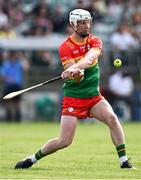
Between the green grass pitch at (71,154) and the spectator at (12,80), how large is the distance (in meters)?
2.11

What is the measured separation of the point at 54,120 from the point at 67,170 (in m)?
16.1

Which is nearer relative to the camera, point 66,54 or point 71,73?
point 71,73

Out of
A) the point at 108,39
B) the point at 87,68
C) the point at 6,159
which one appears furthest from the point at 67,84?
the point at 108,39

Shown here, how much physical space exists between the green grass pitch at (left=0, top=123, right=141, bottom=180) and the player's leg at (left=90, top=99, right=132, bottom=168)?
0.83ft

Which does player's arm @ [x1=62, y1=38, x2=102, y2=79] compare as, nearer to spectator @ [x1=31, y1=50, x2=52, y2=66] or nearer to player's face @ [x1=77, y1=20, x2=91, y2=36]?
player's face @ [x1=77, y1=20, x2=91, y2=36]

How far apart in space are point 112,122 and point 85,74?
2.82 feet

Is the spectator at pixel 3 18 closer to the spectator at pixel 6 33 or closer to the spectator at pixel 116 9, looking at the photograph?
the spectator at pixel 6 33

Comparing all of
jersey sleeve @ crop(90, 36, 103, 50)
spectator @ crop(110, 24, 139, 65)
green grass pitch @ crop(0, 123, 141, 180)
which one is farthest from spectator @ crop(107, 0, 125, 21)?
jersey sleeve @ crop(90, 36, 103, 50)

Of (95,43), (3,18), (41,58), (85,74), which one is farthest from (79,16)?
(3,18)

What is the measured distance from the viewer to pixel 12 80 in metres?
27.1

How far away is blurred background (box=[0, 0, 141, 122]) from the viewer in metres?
27.8

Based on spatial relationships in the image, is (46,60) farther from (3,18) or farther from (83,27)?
(83,27)

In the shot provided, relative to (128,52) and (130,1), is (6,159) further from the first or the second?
(130,1)

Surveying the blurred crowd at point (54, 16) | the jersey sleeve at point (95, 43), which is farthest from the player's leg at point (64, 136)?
the blurred crowd at point (54, 16)
